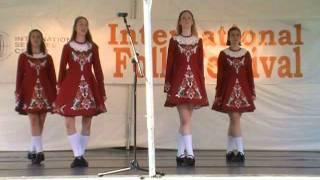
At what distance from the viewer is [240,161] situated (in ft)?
18.7

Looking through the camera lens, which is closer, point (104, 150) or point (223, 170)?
point (223, 170)

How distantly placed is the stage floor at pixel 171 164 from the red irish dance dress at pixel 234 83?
1.79 feet

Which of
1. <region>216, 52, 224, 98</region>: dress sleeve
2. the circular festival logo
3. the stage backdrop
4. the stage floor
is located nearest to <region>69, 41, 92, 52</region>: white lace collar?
the stage floor

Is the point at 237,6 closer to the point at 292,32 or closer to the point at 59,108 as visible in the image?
the point at 292,32

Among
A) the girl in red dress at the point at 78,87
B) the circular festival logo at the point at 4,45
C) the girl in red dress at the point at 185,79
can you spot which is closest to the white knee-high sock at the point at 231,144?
the girl in red dress at the point at 185,79

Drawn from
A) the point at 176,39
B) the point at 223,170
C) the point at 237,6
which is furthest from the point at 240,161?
the point at 237,6

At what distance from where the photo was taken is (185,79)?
5246 millimetres

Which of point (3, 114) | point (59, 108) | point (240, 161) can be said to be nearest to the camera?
point (59, 108)

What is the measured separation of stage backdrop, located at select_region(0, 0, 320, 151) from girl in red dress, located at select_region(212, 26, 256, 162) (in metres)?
1.28

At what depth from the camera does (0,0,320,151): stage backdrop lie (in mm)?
7133

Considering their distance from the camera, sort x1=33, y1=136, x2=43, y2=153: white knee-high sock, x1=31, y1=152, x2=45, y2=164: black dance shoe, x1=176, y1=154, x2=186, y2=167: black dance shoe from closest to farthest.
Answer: x1=176, y1=154, x2=186, y2=167: black dance shoe → x1=31, y1=152, x2=45, y2=164: black dance shoe → x1=33, y1=136, x2=43, y2=153: white knee-high sock

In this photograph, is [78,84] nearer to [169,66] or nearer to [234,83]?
[169,66]

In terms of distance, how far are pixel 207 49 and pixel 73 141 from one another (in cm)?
262

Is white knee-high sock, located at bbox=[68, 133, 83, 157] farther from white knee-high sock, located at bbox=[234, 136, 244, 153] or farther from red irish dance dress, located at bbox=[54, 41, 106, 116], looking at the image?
white knee-high sock, located at bbox=[234, 136, 244, 153]
